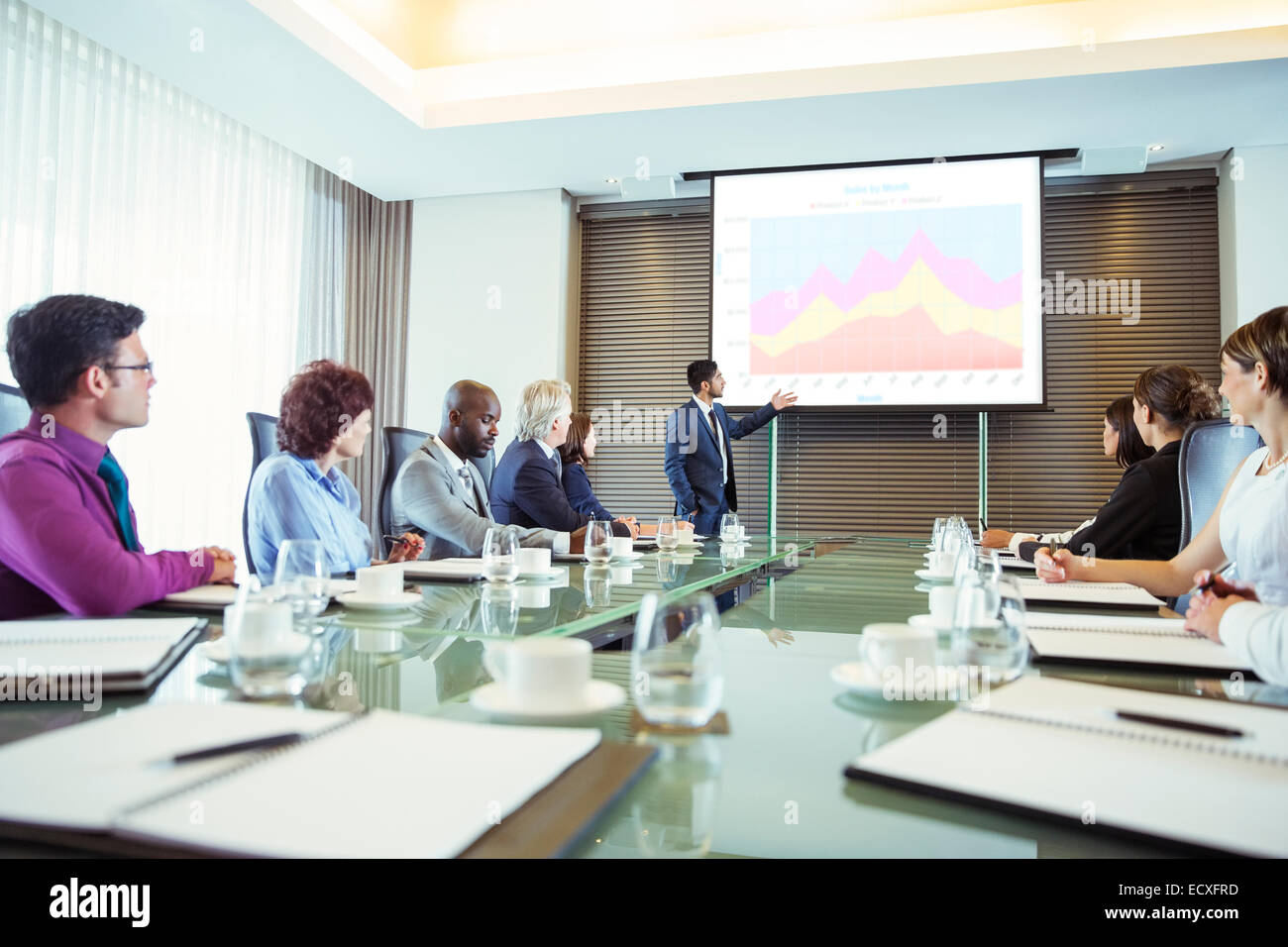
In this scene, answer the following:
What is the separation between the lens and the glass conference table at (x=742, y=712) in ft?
1.59

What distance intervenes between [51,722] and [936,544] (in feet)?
6.11

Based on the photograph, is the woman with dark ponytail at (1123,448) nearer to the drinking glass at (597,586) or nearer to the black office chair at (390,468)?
the drinking glass at (597,586)

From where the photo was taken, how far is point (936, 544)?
211 cm

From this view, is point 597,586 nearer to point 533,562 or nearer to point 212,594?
point 533,562

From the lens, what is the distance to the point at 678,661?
0.68m

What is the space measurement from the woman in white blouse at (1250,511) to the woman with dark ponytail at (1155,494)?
0.47m

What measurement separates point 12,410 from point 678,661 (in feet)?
4.94

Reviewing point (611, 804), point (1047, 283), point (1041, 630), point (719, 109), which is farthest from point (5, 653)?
point (1047, 283)

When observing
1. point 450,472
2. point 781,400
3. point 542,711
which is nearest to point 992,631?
point 542,711

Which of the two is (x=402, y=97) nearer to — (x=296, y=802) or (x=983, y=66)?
(x=983, y=66)

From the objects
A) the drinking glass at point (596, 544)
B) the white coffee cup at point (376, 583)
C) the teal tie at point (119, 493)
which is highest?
the teal tie at point (119, 493)

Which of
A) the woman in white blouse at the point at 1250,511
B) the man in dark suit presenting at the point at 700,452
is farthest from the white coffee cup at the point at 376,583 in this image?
the man in dark suit presenting at the point at 700,452

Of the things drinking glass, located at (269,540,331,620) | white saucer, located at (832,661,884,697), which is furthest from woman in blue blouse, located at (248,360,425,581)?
white saucer, located at (832,661,884,697)

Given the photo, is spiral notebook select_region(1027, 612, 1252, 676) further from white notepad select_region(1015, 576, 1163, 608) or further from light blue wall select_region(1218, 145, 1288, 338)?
light blue wall select_region(1218, 145, 1288, 338)
